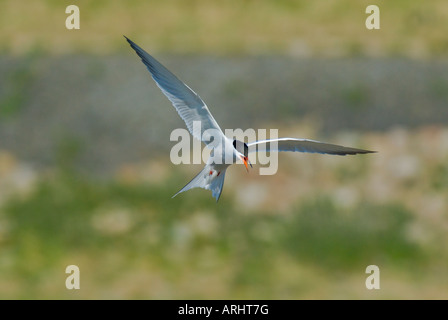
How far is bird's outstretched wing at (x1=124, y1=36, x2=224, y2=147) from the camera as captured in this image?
541 cm

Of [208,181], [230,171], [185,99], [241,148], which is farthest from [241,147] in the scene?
[230,171]

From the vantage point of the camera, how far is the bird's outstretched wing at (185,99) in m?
5.41

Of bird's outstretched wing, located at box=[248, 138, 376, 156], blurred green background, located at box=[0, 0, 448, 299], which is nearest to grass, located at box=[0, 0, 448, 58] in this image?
blurred green background, located at box=[0, 0, 448, 299]

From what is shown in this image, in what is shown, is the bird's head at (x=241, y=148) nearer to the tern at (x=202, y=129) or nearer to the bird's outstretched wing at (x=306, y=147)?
the tern at (x=202, y=129)

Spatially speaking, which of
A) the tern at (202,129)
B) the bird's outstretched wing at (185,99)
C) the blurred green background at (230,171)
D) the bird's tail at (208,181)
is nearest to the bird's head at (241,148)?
the tern at (202,129)

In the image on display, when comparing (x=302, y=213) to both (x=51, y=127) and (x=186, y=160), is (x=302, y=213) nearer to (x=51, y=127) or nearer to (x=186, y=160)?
(x=186, y=160)

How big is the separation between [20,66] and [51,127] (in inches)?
67.6

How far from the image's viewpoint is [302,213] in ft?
43.5

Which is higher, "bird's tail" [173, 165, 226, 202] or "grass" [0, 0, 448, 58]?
"grass" [0, 0, 448, 58]

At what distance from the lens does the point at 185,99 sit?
5.53 meters

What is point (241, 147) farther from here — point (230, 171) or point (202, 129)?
point (230, 171)

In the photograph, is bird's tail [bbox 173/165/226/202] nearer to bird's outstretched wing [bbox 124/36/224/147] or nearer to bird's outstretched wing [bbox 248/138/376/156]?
bird's outstretched wing [bbox 124/36/224/147]

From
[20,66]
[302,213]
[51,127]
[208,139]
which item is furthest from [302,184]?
[208,139]

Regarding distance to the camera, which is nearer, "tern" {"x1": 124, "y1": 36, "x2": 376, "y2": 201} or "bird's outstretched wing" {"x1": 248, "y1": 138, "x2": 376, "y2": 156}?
"tern" {"x1": 124, "y1": 36, "x2": 376, "y2": 201}
